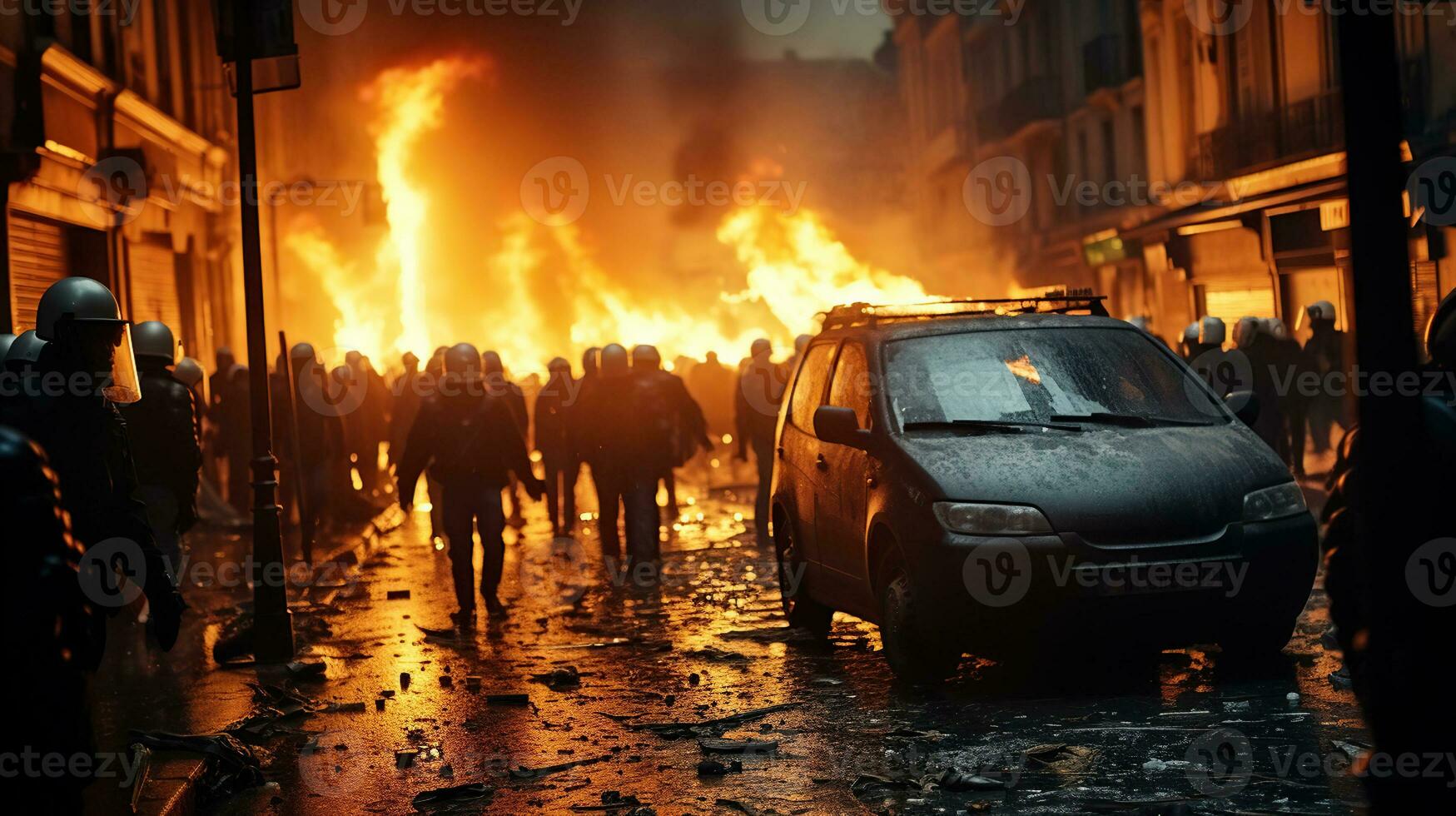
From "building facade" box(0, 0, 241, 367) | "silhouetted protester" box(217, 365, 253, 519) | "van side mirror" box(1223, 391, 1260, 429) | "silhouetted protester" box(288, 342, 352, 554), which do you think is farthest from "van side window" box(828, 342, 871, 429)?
"silhouetted protester" box(217, 365, 253, 519)

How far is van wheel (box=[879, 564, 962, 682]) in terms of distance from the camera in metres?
6.89

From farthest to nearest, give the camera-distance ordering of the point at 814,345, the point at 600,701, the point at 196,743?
the point at 814,345
the point at 600,701
the point at 196,743

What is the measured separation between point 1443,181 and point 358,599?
1418cm

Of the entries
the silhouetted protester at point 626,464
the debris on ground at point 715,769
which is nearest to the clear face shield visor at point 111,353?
the debris on ground at point 715,769

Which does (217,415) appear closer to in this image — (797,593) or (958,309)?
(797,593)

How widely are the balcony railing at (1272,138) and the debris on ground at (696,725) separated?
19.1 metres

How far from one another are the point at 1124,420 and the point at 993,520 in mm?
1108

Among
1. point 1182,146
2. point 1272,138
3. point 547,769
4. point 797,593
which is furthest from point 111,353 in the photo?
point 1182,146

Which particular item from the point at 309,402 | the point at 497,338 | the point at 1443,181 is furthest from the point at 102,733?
the point at 497,338

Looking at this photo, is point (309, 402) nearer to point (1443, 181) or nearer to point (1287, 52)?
point (1443, 181)

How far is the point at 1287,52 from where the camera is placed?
25844 millimetres

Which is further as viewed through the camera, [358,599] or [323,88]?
[323,88]

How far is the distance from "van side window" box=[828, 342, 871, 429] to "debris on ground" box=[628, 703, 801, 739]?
1560 millimetres

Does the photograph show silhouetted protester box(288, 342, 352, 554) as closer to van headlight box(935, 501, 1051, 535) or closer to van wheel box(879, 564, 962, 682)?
van wheel box(879, 564, 962, 682)
